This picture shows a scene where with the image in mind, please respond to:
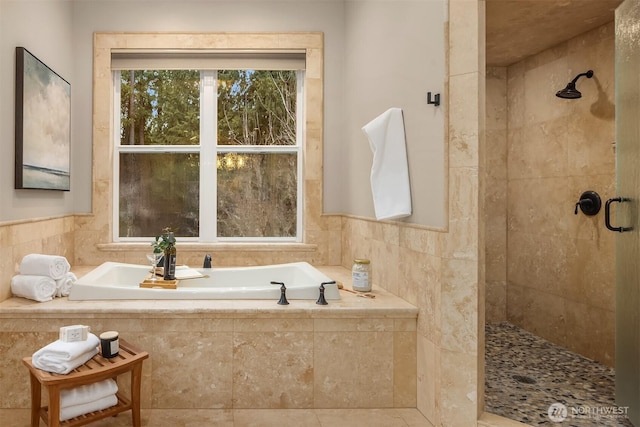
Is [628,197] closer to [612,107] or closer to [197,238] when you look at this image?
[612,107]

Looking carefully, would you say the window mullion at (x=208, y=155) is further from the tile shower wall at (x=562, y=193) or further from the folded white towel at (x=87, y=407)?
the tile shower wall at (x=562, y=193)

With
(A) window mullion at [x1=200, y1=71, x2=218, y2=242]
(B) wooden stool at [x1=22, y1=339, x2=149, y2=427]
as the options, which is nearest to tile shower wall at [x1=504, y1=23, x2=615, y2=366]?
(A) window mullion at [x1=200, y1=71, x2=218, y2=242]

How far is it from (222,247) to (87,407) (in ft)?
5.90

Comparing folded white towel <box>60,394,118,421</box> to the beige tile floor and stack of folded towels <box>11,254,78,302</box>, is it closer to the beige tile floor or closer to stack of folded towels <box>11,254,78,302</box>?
the beige tile floor

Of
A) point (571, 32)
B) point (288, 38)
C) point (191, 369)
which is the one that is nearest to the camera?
A: point (191, 369)

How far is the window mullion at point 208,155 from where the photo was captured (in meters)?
3.66

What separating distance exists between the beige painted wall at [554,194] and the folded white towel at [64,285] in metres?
2.97

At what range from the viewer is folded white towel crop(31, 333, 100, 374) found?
1.82m

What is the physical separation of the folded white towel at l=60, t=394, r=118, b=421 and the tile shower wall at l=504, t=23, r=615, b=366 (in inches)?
110

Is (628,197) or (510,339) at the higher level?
(628,197)

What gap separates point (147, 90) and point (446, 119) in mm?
2591

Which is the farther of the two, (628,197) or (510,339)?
(510,339)

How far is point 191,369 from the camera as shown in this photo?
2264 millimetres

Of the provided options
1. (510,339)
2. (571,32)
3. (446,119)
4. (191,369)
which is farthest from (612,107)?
(191,369)
